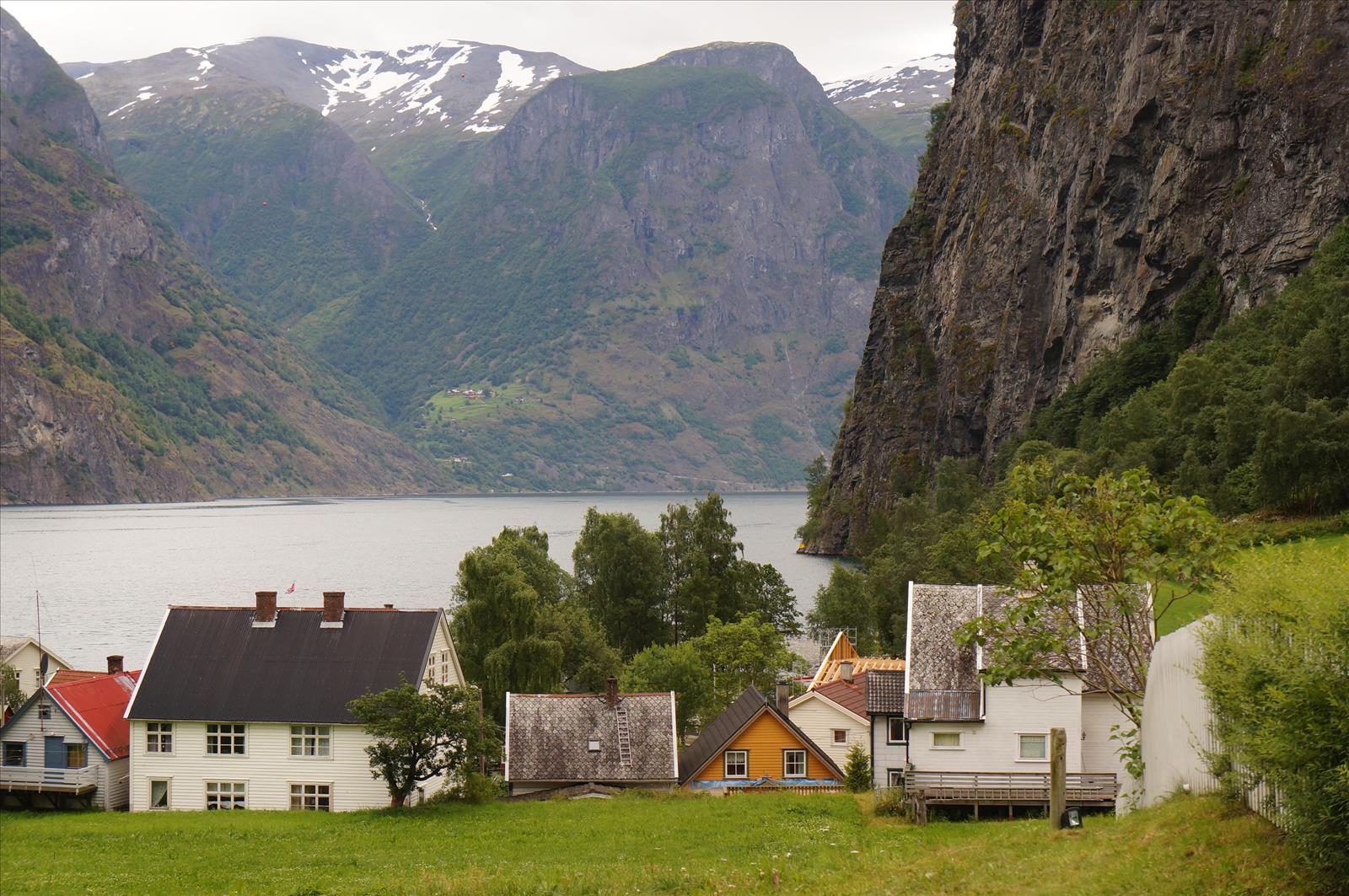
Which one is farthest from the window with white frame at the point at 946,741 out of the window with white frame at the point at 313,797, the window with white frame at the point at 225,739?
the window with white frame at the point at 225,739

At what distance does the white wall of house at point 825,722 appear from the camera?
52719mm

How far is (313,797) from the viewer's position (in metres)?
Result: 47.6

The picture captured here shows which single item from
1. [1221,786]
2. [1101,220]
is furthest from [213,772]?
[1101,220]

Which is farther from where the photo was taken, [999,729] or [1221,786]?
[999,729]

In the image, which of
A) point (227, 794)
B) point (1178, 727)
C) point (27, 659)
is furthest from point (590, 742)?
point (27, 659)

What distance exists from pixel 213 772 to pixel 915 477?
116 m

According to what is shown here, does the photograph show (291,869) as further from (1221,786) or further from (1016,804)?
(1221,786)

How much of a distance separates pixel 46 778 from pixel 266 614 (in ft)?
28.0

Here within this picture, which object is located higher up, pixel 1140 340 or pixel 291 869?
pixel 1140 340

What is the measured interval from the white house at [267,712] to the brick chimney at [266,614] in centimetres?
20

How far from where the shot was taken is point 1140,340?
113 m

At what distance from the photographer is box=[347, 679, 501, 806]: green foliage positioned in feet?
144

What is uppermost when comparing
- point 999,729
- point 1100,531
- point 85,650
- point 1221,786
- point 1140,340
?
point 1140,340

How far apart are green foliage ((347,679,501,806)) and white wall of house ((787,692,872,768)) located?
12.2 m
